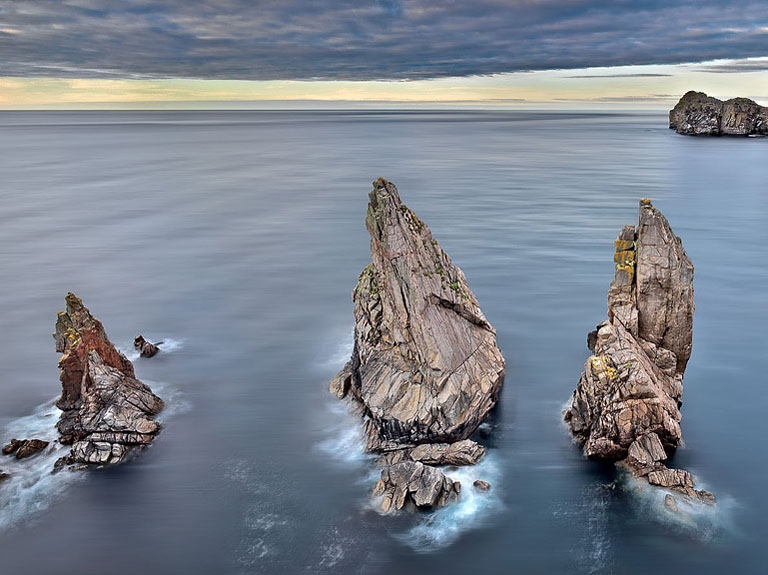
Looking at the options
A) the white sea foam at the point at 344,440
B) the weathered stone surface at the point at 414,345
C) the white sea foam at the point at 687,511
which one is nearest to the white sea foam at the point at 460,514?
the weathered stone surface at the point at 414,345

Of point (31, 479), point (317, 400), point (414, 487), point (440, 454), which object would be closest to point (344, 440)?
point (317, 400)

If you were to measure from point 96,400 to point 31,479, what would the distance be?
4729 millimetres

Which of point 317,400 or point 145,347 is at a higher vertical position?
point 145,347

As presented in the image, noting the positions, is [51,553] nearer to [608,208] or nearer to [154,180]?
[608,208]

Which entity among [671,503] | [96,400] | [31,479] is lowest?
[671,503]

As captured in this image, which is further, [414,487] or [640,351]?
[640,351]

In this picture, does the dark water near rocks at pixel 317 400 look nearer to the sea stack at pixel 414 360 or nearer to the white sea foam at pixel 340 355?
the white sea foam at pixel 340 355

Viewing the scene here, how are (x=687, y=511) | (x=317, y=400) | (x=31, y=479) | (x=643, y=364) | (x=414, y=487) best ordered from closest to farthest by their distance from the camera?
(x=687, y=511) < (x=414, y=487) < (x=31, y=479) < (x=643, y=364) < (x=317, y=400)

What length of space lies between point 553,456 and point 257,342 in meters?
24.1

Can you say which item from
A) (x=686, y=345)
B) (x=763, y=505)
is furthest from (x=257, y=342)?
(x=763, y=505)

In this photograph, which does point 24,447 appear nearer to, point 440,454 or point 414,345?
point 414,345

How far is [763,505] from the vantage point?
102 ft

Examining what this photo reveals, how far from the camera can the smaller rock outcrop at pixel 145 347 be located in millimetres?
47344

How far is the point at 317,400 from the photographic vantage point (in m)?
41.5
